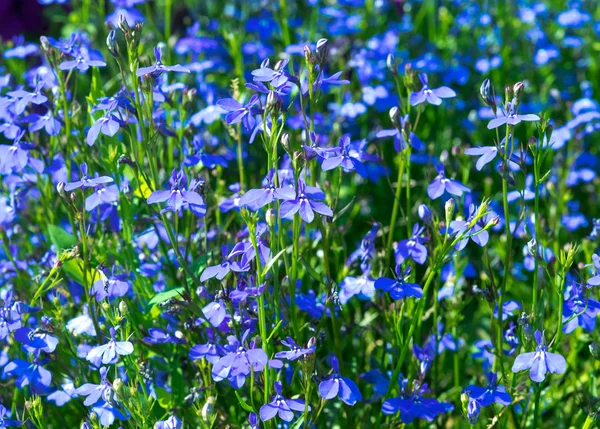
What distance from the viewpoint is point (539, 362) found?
1.74m

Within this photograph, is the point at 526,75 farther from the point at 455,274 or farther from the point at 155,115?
the point at 155,115

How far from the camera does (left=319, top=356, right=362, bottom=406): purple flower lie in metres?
1.72

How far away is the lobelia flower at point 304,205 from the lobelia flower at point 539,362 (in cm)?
56

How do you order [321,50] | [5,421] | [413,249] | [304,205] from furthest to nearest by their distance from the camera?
[413,249] → [5,421] → [321,50] → [304,205]

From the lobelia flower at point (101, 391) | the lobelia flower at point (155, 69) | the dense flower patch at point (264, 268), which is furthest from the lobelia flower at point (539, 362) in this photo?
the lobelia flower at point (155, 69)

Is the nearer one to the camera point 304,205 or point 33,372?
point 304,205

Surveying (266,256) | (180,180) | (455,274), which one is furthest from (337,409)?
(180,180)

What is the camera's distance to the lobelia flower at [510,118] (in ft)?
5.64

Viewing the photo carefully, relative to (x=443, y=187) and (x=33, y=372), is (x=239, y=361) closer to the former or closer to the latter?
(x=33, y=372)

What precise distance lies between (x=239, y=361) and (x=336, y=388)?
227 millimetres

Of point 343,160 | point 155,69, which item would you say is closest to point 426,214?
point 343,160

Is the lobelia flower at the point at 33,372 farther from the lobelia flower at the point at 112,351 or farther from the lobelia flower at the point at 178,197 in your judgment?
the lobelia flower at the point at 178,197

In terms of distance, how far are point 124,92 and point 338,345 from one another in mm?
843

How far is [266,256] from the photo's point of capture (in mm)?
1770
